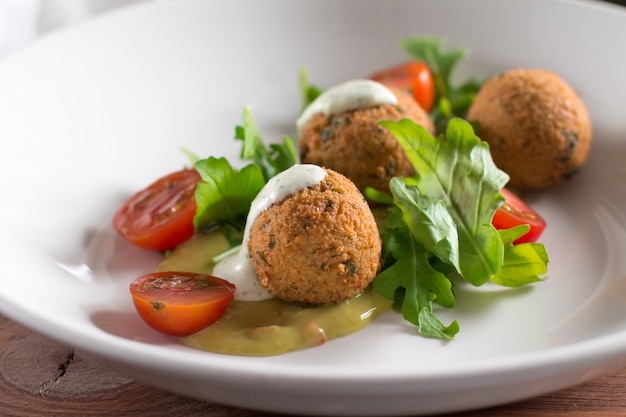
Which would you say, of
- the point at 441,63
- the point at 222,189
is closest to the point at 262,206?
the point at 222,189

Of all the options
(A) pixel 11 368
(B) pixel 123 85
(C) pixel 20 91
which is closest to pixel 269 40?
(B) pixel 123 85

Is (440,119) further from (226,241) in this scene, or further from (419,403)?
(419,403)

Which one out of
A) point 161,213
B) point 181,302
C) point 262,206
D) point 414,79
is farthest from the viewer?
point 414,79

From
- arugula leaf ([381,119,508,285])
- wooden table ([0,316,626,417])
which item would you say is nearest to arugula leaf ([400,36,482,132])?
arugula leaf ([381,119,508,285])

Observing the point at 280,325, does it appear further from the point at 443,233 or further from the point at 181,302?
the point at 443,233

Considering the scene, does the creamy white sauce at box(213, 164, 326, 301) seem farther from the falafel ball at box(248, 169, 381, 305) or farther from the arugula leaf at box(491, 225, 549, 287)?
the arugula leaf at box(491, 225, 549, 287)

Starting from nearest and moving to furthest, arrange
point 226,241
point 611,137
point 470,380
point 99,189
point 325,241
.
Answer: point 470,380
point 325,241
point 226,241
point 99,189
point 611,137
